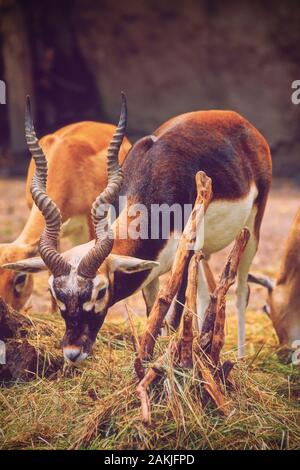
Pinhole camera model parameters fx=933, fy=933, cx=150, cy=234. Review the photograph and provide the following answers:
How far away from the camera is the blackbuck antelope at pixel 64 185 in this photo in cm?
536

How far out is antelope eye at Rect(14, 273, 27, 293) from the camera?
213 inches

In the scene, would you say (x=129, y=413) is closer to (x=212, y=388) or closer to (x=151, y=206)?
(x=212, y=388)

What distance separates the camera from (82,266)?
436 cm

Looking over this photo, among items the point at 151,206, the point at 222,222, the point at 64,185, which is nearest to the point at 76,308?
the point at 151,206

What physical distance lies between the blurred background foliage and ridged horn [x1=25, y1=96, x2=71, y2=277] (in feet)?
20.8

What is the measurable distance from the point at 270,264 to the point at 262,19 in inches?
142

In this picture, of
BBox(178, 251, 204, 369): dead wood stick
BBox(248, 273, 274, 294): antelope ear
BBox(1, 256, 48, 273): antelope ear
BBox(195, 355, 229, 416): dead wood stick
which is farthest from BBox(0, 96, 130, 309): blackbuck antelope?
BBox(195, 355, 229, 416): dead wood stick

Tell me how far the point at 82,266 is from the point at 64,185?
1459mm

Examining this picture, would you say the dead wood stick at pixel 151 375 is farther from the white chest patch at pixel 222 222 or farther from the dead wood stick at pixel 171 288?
the white chest patch at pixel 222 222

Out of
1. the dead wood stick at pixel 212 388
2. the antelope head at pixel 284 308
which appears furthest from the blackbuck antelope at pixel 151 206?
the dead wood stick at pixel 212 388

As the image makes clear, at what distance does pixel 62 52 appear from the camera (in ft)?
40.4

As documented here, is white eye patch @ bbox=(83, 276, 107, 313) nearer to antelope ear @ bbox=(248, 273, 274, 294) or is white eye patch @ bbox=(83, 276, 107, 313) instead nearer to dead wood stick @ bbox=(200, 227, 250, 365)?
dead wood stick @ bbox=(200, 227, 250, 365)

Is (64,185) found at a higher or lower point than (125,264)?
higher

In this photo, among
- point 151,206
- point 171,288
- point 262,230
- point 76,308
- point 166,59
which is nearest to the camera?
point 171,288
